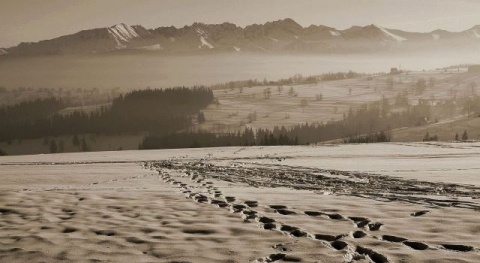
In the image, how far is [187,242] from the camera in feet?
29.5

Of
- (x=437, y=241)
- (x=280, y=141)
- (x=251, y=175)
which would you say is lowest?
(x=280, y=141)

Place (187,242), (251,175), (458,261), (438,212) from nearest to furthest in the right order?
(458,261), (187,242), (438,212), (251,175)

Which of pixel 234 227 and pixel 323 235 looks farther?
pixel 234 227

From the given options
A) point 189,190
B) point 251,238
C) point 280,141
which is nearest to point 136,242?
point 251,238

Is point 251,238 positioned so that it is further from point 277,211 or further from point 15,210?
point 15,210

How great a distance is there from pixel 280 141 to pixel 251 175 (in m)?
109

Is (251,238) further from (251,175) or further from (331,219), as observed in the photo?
(251,175)

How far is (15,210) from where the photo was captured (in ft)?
40.0

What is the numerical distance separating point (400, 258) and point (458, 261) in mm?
1008

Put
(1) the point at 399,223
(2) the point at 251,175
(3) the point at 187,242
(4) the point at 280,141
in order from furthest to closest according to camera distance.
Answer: (4) the point at 280,141 < (2) the point at 251,175 < (1) the point at 399,223 < (3) the point at 187,242

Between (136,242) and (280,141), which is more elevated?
(136,242)

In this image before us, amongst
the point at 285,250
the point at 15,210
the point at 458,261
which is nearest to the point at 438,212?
the point at 458,261

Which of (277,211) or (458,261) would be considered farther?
(277,211)

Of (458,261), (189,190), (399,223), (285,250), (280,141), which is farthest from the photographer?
(280,141)
